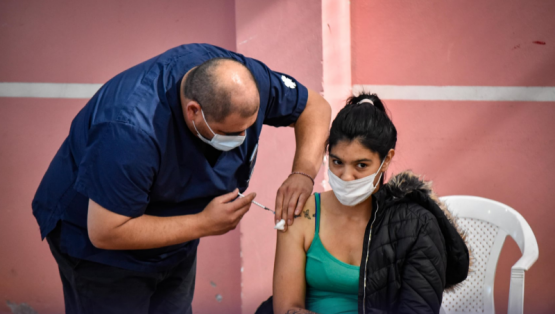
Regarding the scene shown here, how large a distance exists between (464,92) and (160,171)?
2.03m

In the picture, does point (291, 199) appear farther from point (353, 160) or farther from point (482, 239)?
point (482, 239)

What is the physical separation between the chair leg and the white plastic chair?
17 cm

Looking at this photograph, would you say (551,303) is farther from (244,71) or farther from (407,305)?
(244,71)

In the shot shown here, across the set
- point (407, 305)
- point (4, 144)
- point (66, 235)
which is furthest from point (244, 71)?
point (4, 144)

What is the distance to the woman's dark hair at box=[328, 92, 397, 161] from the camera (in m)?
1.80

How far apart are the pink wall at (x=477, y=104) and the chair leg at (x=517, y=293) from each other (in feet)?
3.17

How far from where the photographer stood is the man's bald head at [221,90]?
4.92ft

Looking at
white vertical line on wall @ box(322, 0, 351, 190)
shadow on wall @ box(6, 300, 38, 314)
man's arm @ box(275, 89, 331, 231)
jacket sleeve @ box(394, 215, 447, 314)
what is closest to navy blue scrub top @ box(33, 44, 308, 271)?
man's arm @ box(275, 89, 331, 231)

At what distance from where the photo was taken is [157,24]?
3.09 meters

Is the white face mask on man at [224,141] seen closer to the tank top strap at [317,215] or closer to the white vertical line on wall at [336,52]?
the tank top strap at [317,215]

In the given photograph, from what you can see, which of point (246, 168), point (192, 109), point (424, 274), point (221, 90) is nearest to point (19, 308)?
point (246, 168)

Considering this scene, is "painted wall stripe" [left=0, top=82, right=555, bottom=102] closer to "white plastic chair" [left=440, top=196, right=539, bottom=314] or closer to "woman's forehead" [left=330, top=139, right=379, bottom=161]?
"white plastic chair" [left=440, top=196, right=539, bottom=314]

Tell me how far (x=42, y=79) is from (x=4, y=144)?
483 mm

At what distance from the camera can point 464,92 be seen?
2963 mm
